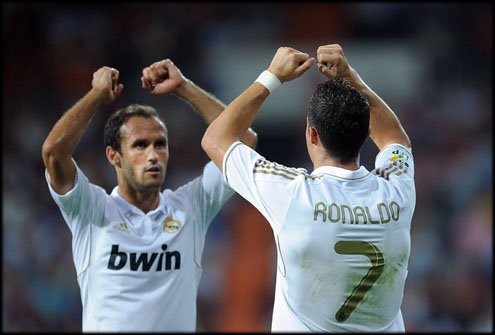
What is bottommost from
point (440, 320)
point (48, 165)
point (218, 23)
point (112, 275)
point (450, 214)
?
point (440, 320)

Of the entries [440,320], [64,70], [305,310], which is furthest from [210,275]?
[305,310]

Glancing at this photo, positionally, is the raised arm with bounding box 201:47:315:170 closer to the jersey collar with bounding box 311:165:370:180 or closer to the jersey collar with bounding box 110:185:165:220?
the jersey collar with bounding box 311:165:370:180

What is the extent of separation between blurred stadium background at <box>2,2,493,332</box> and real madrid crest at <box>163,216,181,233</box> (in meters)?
5.66

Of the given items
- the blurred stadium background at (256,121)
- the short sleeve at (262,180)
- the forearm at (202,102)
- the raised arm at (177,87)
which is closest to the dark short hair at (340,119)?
the short sleeve at (262,180)

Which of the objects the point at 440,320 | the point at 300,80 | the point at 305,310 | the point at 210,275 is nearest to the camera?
the point at 305,310

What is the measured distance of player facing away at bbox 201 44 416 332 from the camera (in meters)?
2.59

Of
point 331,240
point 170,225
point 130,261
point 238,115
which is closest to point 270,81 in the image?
point 238,115

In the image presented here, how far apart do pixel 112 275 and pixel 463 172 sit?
8.13m

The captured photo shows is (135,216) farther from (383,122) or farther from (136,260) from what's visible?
(383,122)

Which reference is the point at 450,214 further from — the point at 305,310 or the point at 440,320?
the point at 305,310

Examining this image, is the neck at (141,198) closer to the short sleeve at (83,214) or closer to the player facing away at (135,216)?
the player facing away at (135,216)

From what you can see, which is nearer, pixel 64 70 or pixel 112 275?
pixel 112 275

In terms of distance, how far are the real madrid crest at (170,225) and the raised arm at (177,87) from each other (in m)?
0.66

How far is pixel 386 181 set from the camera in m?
2.80
